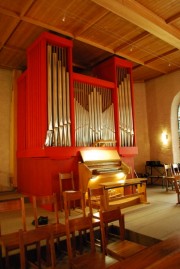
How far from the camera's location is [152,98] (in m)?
10.2

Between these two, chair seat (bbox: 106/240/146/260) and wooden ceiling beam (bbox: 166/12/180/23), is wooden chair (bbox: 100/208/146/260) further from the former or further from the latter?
wooden ceiling beam (bbox: 166/12/180/23)

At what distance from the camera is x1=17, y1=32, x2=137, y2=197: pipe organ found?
5879mm

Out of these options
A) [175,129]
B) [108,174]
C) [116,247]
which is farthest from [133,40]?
[116,247]

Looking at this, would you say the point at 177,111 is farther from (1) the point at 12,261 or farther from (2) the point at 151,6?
(1) the point at 12,261

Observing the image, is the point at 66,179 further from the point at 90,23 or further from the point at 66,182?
the point at 90,23

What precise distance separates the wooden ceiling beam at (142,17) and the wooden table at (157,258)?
402 centimetres

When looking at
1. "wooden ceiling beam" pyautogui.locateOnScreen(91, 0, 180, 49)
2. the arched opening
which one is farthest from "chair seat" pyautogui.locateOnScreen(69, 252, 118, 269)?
the arched opening

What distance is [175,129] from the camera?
9719 millimetres

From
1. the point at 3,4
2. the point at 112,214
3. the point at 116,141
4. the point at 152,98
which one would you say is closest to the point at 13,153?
the point at 116,141

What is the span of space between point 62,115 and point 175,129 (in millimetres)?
5490

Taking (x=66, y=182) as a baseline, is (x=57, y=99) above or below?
above

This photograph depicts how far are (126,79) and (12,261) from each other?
6216 millimetres

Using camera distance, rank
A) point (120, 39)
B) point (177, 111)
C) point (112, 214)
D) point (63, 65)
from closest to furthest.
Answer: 1. point (112, 214)
2. point (63, 65)
3. point (120, 39)
4. point (177, 111)

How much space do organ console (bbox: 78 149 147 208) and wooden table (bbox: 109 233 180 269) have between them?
119 inches
